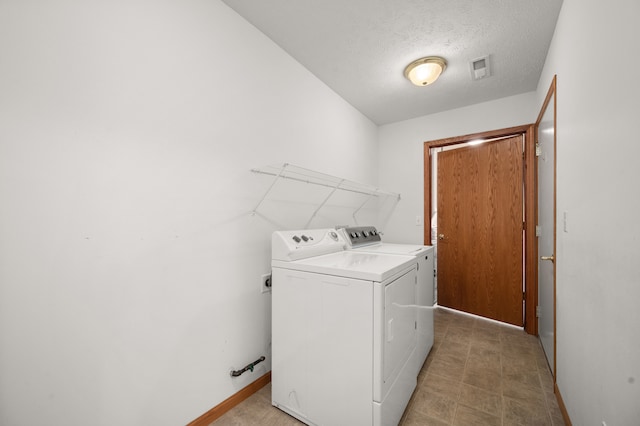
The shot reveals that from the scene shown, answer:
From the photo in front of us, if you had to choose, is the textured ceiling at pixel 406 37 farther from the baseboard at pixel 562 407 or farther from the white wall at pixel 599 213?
the baseboard at pixel 562 407

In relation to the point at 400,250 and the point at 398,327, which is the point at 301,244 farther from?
the point at 400,250

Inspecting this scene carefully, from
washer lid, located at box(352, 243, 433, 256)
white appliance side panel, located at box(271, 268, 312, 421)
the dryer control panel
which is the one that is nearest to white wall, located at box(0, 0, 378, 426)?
white appliance side panel, located at box(271, 268, 312, 421)

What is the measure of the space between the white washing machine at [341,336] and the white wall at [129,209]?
1.01 feet

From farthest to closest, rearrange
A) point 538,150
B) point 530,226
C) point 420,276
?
point 530,226, point 538,150, point 420,276

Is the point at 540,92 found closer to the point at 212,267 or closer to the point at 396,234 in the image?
the point at 396,234

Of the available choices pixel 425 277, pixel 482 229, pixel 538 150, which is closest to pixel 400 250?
pixel 425 277

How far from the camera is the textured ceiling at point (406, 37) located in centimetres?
161

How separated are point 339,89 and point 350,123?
44cm

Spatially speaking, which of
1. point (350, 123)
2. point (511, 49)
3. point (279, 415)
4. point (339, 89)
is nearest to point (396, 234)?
point (350, 123)

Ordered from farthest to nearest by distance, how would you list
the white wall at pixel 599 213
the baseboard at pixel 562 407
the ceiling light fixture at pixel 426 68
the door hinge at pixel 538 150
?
the door hinge at pixel 538 150 < the ceiling light fixture at pixel 426 68 < the baseboard at pixel 562 407 < the white wall at pixel 599 213

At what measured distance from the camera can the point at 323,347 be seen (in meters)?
1.41

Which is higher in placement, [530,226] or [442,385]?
[530,226]

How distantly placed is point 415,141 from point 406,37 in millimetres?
1656

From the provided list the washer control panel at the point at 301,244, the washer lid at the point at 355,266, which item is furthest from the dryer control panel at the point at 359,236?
the washer lid at the point at 355,266
